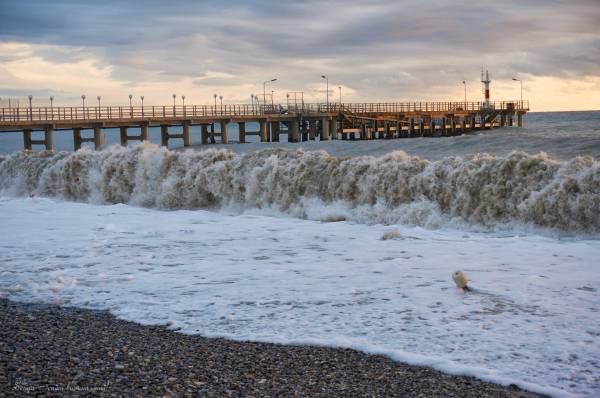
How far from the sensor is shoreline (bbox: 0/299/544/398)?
5.30 meters

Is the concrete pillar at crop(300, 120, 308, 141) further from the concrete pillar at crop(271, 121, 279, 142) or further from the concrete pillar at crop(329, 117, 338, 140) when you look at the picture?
the concrete pillar at crop(271, 121, 279, 142)

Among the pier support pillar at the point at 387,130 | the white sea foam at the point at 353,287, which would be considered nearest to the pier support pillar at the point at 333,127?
the pier support pillar at the point at 387,130

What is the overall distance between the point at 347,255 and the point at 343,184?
7150 millimetres

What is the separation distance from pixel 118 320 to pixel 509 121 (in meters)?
71.2

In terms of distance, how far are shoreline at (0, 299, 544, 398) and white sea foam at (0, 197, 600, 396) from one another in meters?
0.29

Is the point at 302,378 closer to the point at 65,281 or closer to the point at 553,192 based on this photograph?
the point at 65,281

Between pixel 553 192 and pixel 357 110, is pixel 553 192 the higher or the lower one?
the lower one

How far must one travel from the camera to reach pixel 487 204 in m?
15.3

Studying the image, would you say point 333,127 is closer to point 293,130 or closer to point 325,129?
point 325,129

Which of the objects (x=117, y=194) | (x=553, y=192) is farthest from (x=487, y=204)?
(x=117, y=194)

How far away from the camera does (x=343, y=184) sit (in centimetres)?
1823

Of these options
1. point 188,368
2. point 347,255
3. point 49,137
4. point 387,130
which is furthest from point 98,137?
point 188,368

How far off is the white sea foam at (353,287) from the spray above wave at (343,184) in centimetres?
140

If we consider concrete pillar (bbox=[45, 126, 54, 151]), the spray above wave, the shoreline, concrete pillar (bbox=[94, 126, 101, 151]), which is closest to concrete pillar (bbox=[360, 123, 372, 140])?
concrete pillar (bbox=[94, 126, 101, 151])
